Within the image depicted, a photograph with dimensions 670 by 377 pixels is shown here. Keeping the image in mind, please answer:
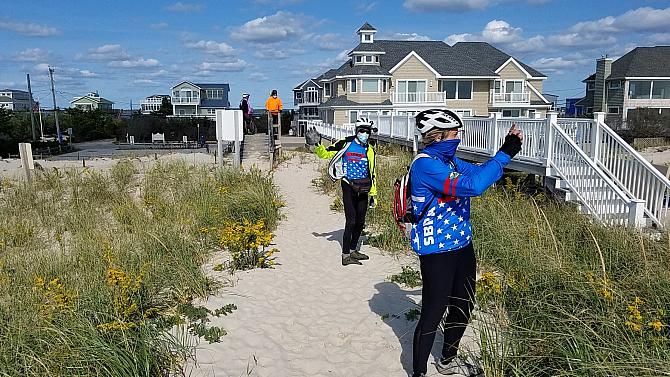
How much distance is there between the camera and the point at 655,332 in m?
3.12

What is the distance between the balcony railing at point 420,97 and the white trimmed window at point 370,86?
153 centimetres

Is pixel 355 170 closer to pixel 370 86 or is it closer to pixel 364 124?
pixel 364 124

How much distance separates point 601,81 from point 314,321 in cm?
5540

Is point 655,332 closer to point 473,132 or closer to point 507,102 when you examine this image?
point 473,132

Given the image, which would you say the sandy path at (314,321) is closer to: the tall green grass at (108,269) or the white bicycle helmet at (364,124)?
the tall green grass at (108,269)

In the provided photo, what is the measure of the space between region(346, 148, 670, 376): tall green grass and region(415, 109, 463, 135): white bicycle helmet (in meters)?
1.50

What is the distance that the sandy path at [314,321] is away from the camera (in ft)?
12.4

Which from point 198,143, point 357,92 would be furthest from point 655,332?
point 198,143

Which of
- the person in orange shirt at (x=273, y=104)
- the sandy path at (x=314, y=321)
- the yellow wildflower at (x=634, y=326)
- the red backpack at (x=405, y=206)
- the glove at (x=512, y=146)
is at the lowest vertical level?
the sandy path at (x=314, y=321)

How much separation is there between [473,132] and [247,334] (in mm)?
9267

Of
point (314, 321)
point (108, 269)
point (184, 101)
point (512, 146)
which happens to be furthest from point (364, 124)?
point (184, 101)

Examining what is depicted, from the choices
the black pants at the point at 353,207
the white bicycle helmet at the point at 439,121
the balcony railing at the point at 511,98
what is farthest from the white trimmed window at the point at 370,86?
the white bicycle helmet at the point at 439,121

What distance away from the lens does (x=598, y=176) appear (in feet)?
24.6

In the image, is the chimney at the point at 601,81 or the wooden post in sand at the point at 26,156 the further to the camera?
the chimney at the point at 601,81
